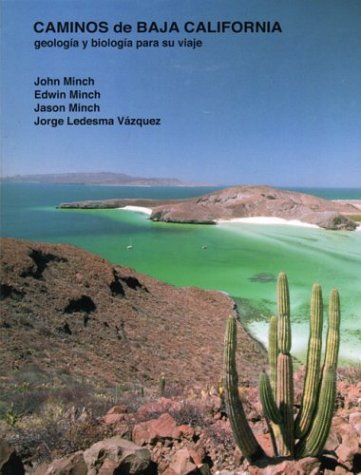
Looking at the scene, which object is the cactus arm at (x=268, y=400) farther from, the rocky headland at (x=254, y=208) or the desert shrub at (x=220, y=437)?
the rocky headland at (x=254, y=208)

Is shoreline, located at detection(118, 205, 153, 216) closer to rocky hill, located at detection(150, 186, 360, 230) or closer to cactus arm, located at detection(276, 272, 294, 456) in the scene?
rocky hill, located at detection(150, 186, 360, 230)

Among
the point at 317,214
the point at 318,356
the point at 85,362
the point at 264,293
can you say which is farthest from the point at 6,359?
the point at 317,214

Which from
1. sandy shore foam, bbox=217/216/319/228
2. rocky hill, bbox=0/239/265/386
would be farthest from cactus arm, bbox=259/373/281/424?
sandy shore foam, bbox=217/216/319/228

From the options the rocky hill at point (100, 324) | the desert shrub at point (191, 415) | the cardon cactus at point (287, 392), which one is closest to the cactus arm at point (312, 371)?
the cardon cactus at point (287, 392)

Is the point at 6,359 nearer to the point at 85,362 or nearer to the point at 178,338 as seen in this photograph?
the point at 85,362

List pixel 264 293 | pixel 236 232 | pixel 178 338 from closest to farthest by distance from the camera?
pixel 178 338, pixel 264 293, pixel 236 232

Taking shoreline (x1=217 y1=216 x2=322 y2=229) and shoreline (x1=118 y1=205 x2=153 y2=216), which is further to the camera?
shoreline (x1=118 y1=205 x2=153 y2=216)
